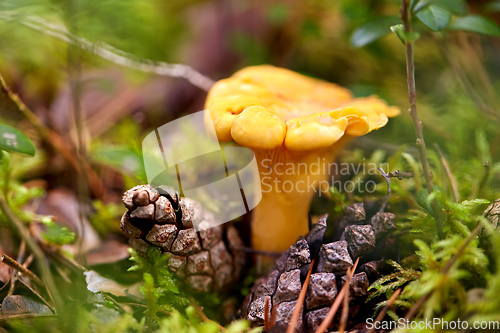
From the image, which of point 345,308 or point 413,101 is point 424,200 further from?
point 345,308

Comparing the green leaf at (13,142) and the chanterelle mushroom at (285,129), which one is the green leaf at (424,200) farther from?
the green leaf at (13,142)

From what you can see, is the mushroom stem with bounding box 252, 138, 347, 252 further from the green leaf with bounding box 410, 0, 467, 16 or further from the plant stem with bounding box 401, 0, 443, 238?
the green leaf with bounding box 410, 0, 467, 16

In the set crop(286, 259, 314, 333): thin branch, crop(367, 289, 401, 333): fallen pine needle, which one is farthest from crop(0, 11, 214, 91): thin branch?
crop(367, 289, 401, 333): fallen pine needle

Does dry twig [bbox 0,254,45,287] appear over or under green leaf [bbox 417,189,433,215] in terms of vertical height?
under

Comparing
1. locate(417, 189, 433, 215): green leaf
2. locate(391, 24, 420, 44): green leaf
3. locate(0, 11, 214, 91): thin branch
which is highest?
locate(0, 11, 214, 91): thin branch

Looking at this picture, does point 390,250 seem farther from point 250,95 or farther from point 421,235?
point 250,95

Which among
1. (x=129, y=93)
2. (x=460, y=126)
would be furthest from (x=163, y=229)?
A: (x=460, y=126)

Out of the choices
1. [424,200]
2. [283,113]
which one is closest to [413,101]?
[424,200]
